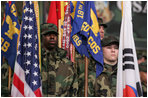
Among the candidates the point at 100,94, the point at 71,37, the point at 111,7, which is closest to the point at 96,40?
the point at 71,37

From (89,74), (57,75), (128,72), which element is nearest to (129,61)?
(128,72)

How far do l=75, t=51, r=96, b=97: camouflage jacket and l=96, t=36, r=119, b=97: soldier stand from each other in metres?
0.11

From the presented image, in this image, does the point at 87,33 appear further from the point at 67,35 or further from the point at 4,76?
the point at 4,76

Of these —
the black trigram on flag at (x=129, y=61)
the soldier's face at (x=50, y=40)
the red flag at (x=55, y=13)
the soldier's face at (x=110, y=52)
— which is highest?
the red flag at (x=55, y=13)

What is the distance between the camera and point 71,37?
4781mm

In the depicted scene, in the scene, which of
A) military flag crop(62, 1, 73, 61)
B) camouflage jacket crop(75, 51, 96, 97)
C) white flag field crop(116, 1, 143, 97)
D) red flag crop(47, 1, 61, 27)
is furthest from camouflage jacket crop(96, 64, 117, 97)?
red flag crop(47, 1, 61, 27)

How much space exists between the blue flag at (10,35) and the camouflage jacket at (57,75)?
578 mm

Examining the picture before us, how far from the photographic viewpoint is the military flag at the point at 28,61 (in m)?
4.26

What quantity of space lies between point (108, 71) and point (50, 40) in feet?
3.94

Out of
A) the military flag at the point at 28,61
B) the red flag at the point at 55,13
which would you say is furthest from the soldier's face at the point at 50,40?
the red flag at the point at 55,13

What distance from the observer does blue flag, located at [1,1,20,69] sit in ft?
15.6

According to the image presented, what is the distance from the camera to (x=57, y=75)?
455cm

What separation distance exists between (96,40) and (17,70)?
5.01ft

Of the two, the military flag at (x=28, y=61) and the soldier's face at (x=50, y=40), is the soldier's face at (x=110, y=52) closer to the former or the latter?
the soldier's face at (x=50, y=40)
